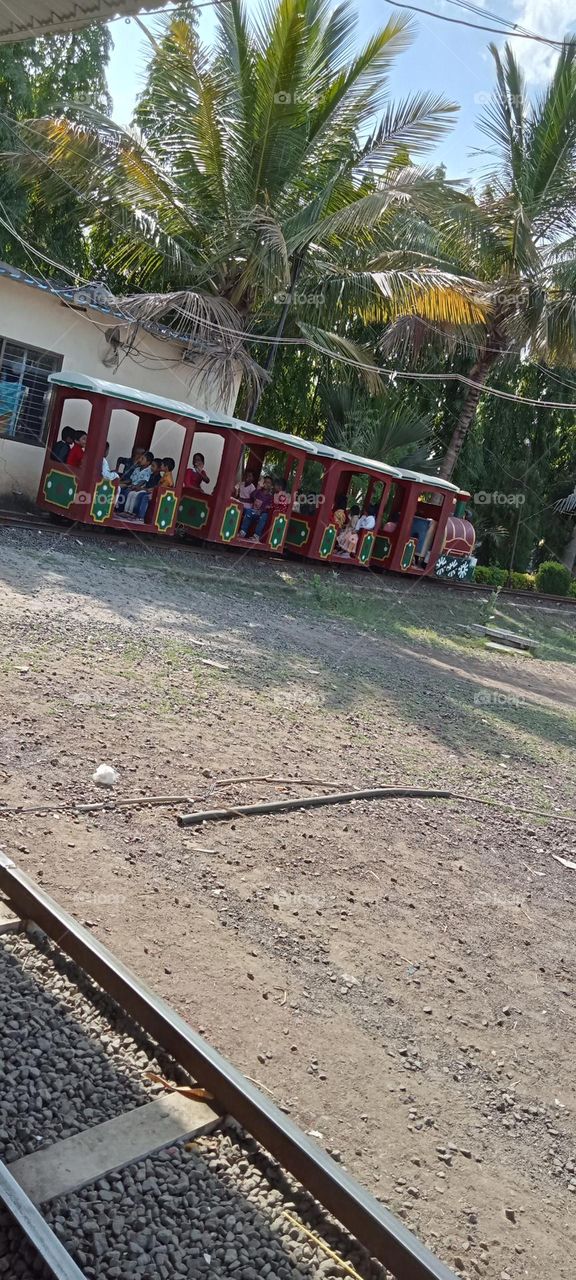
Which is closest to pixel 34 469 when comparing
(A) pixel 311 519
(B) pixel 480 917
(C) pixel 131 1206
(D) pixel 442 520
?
(A) pixel 311 519

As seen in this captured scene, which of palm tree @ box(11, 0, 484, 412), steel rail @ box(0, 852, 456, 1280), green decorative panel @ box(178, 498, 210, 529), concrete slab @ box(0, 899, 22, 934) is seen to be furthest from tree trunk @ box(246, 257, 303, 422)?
steel rail @ box(0, 852, 456, 1280)

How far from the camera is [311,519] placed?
18.8m

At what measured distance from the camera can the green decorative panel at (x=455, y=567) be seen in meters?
23.9

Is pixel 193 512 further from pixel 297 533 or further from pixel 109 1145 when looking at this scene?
pixel 109 1145

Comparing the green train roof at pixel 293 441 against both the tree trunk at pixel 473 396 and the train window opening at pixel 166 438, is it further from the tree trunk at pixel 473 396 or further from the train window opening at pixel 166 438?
the tree trunk at pixel 473 396

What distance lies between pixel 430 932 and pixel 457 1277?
2414 mm

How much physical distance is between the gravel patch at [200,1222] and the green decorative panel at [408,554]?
18801 mm

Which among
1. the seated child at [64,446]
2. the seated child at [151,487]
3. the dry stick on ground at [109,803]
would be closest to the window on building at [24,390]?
the seated child at [64,446]

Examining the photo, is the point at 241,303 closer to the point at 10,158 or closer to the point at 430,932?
the point at 10,158

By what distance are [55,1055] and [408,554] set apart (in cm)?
1887

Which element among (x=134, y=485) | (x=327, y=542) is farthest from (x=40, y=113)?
(x=327, y=542)

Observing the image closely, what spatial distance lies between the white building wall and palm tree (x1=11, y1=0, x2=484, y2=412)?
0.81m

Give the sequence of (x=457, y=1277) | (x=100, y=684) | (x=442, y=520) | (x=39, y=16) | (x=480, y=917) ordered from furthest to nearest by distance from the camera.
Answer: (x=442, y=520) < (x=100, y=684) < (x=39, y=16) < (x=480, y=917) < (x=457, y=1277)

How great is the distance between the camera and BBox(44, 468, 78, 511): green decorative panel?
14359 millimetres
